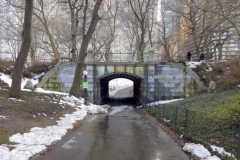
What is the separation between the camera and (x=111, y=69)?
1049 inches

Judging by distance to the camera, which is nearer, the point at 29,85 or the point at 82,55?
the point at 82,55

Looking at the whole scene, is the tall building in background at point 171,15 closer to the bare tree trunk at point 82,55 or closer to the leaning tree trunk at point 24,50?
the bare tree trunk at point 82,55

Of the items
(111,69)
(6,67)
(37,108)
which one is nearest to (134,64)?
(111,69)

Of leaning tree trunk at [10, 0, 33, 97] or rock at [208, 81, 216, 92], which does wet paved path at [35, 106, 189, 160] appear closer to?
leaning tree trunk at [10, 0, 33, 97]

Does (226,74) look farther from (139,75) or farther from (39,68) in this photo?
(39,68)

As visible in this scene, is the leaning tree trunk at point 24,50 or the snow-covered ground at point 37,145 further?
the leaning tree trunk at point 24,50

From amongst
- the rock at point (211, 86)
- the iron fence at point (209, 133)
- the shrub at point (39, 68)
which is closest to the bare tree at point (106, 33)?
the shrub at point (39, 68)

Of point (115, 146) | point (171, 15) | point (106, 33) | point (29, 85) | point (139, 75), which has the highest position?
point (171, 15)

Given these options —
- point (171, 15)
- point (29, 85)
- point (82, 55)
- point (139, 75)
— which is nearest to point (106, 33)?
point (171, 15)

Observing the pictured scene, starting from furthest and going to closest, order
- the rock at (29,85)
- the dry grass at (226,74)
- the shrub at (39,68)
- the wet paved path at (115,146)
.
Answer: the shrub at (39,68)
the rock at (29,85)
the dry grass at (226,74)
the wet paved path at (115,146)

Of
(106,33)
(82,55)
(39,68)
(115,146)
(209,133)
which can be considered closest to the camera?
(115,146)

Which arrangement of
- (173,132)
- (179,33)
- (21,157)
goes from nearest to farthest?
(21,157), (173,132), (179,33)

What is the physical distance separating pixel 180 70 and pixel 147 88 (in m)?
3.52

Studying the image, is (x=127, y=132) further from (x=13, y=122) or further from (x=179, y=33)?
(x=179, y=33)
